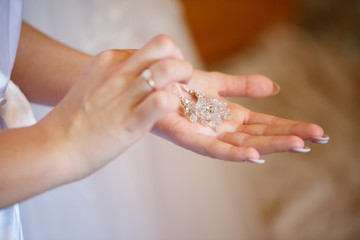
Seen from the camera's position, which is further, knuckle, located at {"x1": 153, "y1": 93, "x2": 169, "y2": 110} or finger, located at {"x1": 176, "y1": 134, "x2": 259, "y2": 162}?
finger, located at {"x1": 176, "y1": 134, "x2": 259, "y2": 162}

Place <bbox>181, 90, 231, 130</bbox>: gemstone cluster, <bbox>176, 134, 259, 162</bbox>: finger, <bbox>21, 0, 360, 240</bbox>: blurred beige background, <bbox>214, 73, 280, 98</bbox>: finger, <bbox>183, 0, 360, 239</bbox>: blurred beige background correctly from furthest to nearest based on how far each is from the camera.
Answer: <bbox>183, 0, 360, 239</bbox>: blurred beige background < <bbox>21, 0, 360, 240</bbox>: blurred beige background < <bbox>214, 73, 280, 98</bbox>: finger < <bbox>181, 90, 231, 130</bbox>: gemstone cluster < <bbox>176, 134, 259, 162</bbox>: finger

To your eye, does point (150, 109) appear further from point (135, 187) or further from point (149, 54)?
point (135, 187)

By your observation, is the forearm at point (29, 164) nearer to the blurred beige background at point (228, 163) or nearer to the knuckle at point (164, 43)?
the knuckle at point (164, 43)

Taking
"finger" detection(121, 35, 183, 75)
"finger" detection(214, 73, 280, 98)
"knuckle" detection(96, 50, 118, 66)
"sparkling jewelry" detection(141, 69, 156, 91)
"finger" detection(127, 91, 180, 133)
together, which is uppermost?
"finger" detection(214, 73, 280, 98)

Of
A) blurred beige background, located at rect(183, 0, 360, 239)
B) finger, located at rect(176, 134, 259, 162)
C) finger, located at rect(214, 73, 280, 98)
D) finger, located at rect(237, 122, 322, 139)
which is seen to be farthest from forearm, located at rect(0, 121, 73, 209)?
blurred beige background, located at rect(183, 0, 360, 239)

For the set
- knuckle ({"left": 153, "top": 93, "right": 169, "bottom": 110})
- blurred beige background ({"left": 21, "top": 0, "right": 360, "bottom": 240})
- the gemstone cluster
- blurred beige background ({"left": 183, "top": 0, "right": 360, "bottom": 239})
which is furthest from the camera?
blurred beige background ({"left": 183, "top": 0, "right": 360, "bottom": 239})

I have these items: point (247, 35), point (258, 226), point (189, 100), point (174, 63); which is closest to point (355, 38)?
point (247, 35)

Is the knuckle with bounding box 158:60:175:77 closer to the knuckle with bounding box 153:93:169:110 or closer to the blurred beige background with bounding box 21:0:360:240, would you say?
the knuckle with bounding box 153:93:169:110
